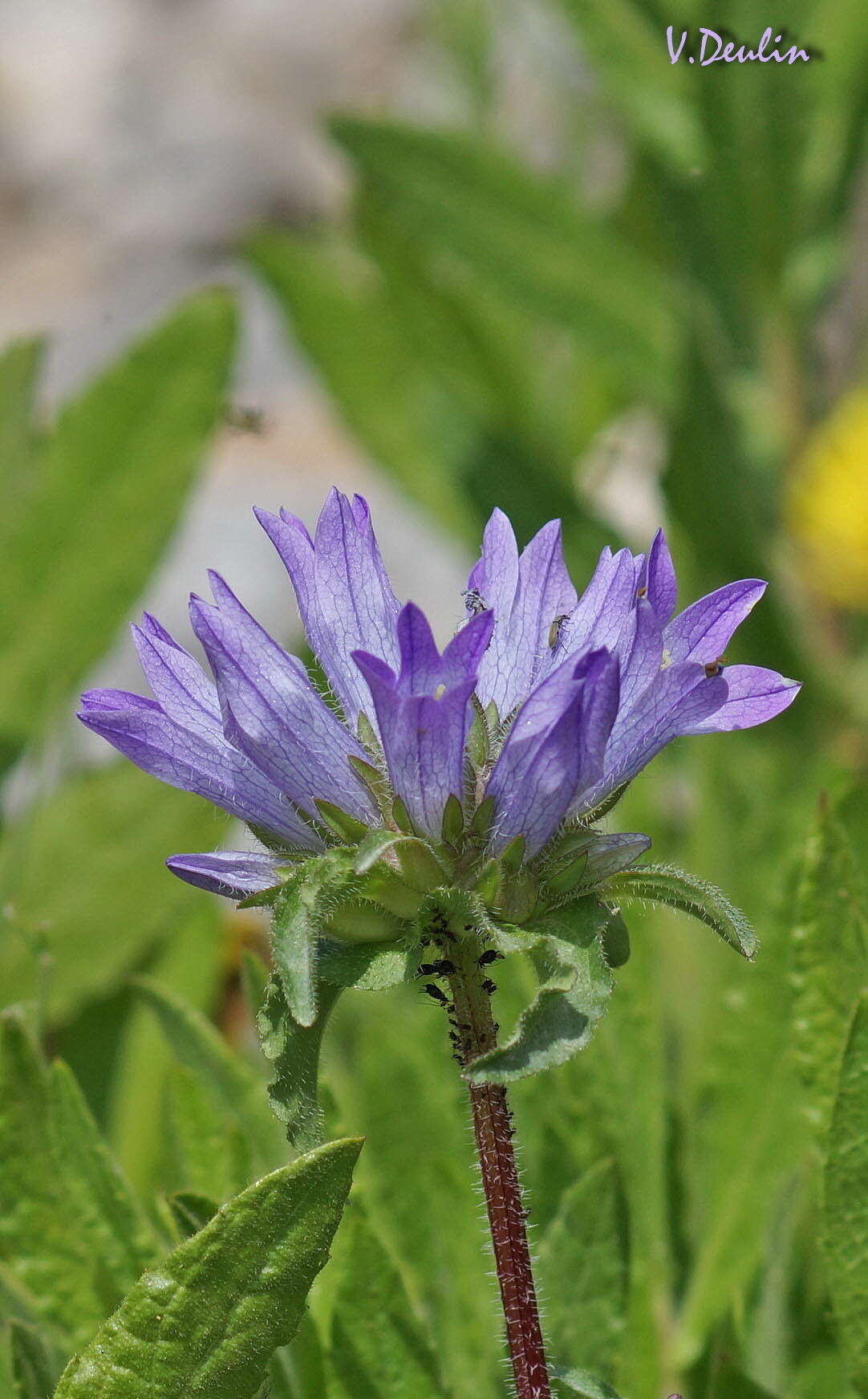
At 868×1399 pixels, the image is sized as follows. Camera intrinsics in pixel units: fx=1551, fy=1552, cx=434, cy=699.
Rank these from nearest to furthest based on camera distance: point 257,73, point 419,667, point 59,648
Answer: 1. point 419,667
2. point 59,648
3. point 257,73

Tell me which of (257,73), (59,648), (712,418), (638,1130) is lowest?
(638,1130)

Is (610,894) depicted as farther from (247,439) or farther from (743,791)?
(247,439)

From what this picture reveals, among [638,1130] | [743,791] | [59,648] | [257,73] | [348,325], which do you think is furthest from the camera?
[257,73]

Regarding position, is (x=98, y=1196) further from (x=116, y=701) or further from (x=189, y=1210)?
(x=116, y=701)

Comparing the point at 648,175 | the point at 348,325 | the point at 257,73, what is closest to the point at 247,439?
the point at 348,325

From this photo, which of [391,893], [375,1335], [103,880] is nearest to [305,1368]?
[375,1335]

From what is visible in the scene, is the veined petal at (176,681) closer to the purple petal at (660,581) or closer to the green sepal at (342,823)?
the green sepal at (342,823)

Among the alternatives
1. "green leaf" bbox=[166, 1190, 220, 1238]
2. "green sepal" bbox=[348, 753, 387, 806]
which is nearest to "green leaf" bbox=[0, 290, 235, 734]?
"green leaf" bbox=[166, 1190, 220, 1238]
